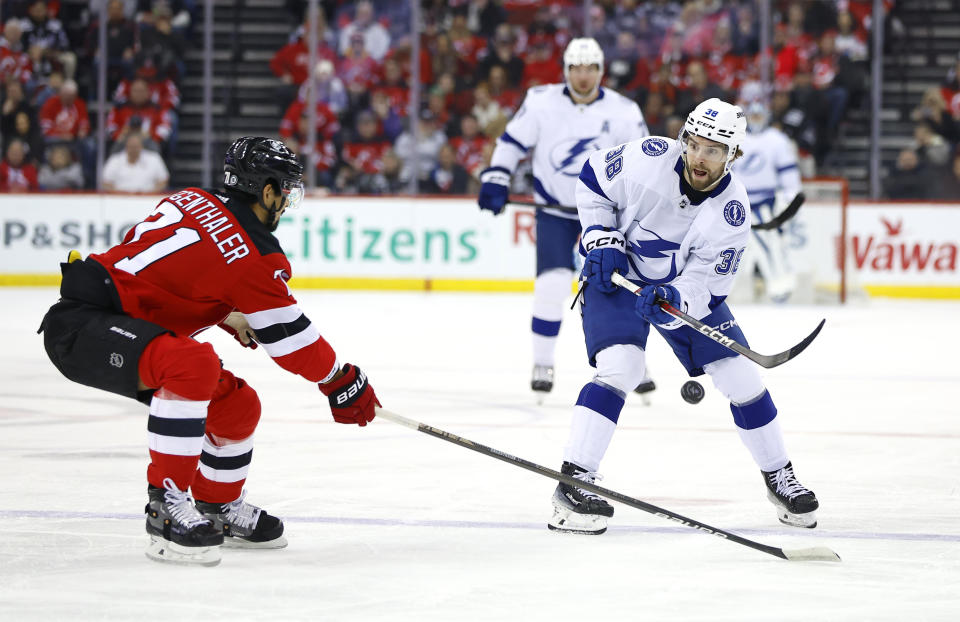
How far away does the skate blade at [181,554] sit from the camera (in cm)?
302

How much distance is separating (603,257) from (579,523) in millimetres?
655

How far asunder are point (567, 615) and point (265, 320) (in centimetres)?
88

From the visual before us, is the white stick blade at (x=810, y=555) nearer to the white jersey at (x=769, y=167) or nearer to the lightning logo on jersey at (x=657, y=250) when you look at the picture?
the lightning logo on jersey at (x=657, y=250)

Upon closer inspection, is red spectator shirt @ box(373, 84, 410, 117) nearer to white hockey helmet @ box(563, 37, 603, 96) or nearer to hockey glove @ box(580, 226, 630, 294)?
white hockey helmet @ box(563, 37, 603, 96)

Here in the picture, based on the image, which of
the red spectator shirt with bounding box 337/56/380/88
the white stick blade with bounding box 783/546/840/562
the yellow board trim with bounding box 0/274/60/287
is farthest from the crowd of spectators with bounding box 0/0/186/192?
the white stick blade with bounding box 783/546/840/562

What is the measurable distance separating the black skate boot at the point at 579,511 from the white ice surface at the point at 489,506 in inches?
1.6

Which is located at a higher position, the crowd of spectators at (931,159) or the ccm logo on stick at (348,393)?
the crowd of spectators at (931,159)

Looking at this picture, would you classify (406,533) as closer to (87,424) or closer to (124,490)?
(124,490)

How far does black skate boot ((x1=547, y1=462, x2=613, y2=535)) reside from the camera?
11.2 ft

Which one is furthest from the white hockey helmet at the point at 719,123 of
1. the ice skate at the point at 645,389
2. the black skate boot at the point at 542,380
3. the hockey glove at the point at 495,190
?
the hockey glove at the point at 495,190

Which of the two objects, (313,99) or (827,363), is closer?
(827,363)

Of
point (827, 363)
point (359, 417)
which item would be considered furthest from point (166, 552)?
point (827, 363)

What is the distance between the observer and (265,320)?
2996 mm

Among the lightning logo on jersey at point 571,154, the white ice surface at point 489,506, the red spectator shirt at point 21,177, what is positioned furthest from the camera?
the red spectator shirt at point 21,177
